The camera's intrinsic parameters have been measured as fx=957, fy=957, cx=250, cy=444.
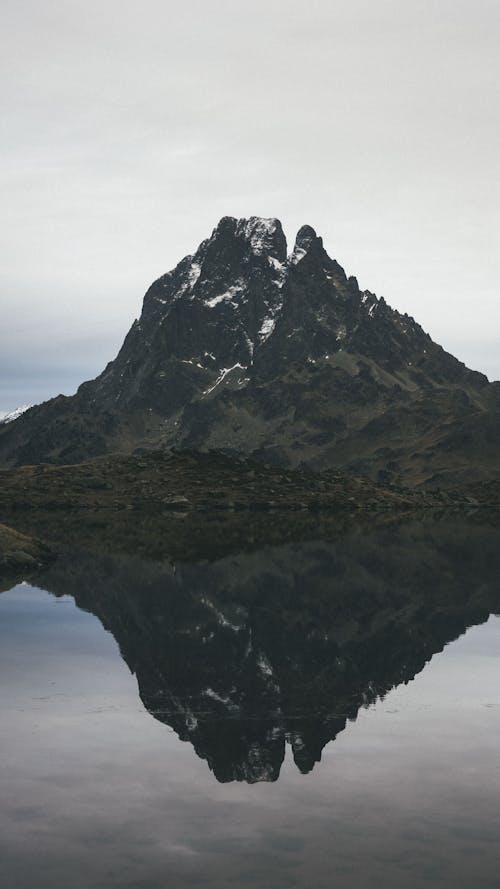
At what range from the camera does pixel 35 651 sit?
206 feet

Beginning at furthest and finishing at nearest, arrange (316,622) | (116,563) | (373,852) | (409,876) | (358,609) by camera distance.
Result: (116,563) < (358,609) < (316,622) < (373,852) < (409,876)

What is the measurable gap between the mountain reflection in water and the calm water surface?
25 centimetres

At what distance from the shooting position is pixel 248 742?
131 ft

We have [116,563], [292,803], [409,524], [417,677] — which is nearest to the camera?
[292,803]

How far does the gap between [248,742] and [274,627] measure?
33312 millimetres

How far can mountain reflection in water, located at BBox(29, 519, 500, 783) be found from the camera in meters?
43.1

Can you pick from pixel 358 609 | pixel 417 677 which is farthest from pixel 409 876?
pixel 358 609

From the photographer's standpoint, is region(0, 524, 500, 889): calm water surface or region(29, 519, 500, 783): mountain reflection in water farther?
region(29, 519, 500, 783): mountain reflection in water

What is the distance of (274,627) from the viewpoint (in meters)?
73.0

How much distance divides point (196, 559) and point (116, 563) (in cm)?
1146

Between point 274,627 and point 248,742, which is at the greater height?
point 274,627

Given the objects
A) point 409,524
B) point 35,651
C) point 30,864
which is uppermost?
point 409,524

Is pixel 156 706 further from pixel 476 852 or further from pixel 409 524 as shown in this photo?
pixel 409 524

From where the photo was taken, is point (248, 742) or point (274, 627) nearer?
point (248, 742)
